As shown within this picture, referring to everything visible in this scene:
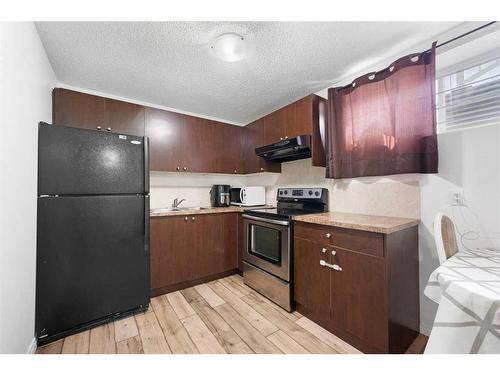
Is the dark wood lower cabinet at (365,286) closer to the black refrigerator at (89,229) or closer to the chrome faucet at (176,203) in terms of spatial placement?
the black refrigerator at (89,229)

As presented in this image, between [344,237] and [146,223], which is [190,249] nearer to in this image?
[146,223]

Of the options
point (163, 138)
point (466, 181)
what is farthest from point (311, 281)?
point (163, 138)

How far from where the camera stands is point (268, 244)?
7.04 ft

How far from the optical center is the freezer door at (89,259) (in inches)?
58.6

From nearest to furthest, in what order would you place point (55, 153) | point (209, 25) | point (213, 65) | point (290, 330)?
point (209, 25)
point (55, 153)
point (290, 330)
point (213, 65)

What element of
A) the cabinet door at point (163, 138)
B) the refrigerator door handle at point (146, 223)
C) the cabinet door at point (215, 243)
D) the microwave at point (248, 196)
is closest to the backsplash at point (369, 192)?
the microwave at point (248, 196)

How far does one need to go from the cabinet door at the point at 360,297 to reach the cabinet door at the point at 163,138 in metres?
2.11

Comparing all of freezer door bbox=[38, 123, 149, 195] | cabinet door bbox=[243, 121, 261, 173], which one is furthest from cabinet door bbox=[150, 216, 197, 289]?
cabinet door bbox=[243, 121, 261, 173]

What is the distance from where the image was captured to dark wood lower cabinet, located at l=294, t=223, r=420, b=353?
129cm

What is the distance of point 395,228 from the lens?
52.0 inches
